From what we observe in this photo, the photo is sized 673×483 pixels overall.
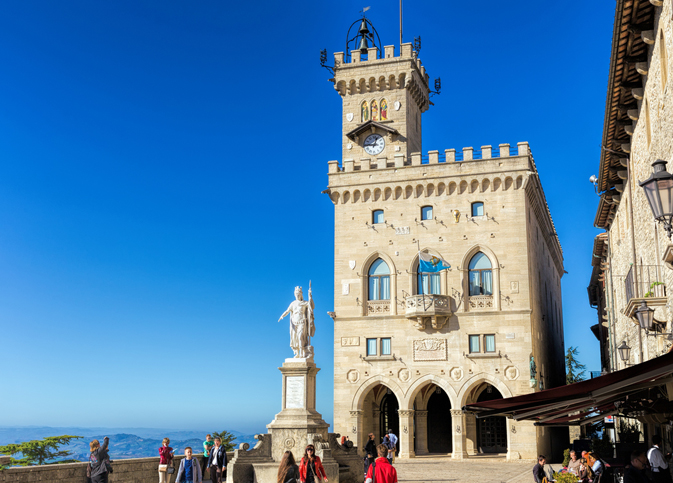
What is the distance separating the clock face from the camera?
43594mm

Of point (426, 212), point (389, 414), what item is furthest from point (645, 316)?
point (389, 414)

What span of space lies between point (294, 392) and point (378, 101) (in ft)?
90.9

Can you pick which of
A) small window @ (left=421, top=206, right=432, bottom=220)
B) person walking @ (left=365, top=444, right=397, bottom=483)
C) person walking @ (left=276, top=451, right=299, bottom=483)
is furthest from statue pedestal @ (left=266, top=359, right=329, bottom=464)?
small window @ (left=421, top=206, right=432, bottom=220)

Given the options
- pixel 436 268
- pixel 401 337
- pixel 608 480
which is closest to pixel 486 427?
pixel 401 337

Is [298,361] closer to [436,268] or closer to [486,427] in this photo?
[436,268]

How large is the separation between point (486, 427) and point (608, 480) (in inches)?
994

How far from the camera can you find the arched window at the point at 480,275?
37594 mm

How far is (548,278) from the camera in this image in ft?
160

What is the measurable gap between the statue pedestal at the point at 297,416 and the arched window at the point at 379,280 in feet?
60.8

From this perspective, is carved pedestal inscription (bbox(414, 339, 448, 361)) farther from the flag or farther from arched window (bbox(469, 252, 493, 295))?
the flag

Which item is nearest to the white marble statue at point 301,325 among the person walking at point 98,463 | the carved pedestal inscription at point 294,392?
the carved pedestal inscription at point 294,392

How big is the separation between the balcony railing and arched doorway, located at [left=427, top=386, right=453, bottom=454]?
77.1 ft

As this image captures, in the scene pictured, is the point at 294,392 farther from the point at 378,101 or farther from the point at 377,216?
the point at 378,101

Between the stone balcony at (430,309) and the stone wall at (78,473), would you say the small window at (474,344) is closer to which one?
the stone balcony at (430,309)
